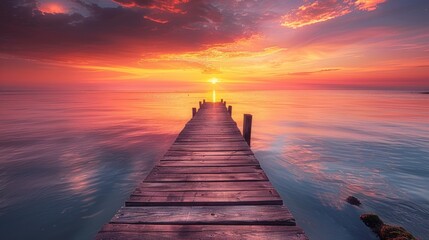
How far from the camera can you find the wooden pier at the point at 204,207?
2.68 meters

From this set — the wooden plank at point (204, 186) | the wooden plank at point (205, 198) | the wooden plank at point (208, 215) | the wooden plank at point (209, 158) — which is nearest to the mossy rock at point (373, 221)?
the wooden plank at point (209, 158)

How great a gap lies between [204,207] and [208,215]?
24 cm

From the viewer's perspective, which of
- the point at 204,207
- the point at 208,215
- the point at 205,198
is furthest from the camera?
the point at 205,198

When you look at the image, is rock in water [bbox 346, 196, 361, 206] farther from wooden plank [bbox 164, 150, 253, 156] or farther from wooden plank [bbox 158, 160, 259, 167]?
wooden plank [bbox 158, 160, 259, 167]

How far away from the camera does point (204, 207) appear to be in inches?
129

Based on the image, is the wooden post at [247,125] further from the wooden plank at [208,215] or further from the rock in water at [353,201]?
the wooden plank at [208,215]

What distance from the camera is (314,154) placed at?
13.2 m

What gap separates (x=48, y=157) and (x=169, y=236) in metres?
13.1

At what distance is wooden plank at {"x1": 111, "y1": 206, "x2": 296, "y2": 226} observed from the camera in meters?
2.89

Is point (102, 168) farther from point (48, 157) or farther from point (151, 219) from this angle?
point (151, 219)

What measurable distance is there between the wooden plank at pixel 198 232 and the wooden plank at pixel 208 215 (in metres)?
0.09

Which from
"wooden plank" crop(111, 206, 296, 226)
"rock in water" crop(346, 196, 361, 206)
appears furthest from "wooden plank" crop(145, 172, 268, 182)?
"rock in water" crop(346, 196, 361, 206)

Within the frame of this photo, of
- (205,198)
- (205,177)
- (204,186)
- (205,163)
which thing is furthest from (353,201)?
(205,198)

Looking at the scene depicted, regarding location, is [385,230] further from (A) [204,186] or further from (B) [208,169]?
(A) [204,186]
